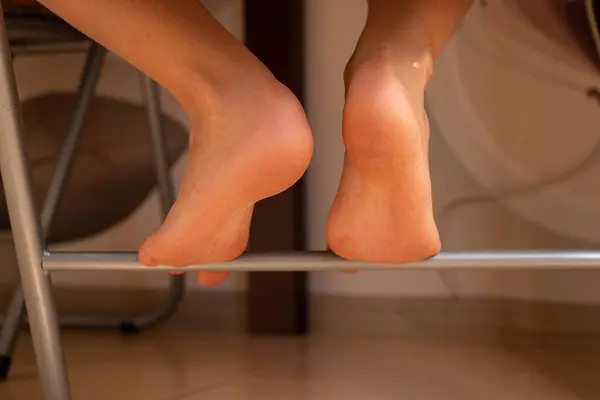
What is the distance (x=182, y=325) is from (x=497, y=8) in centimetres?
69

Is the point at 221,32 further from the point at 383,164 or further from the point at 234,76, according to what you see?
the point at 383,164

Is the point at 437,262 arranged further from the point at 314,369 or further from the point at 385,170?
the point at 314,369

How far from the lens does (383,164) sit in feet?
1.33

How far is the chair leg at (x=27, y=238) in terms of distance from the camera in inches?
18.8

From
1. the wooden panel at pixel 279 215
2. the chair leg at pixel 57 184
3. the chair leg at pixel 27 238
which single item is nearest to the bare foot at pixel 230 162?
the chair leg at pixel 27 238

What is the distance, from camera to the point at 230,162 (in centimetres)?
42

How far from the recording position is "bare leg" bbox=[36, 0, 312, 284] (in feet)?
1.36

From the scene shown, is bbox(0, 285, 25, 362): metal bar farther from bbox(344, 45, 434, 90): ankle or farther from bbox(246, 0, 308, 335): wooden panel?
bbox(344, 45, 434, 90): ankle

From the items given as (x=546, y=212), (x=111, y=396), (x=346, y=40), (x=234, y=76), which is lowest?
(x=111, y=396)

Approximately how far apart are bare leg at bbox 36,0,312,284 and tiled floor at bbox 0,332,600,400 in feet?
1.07

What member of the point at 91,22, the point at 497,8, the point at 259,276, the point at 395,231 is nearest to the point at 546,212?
the point at 497,8

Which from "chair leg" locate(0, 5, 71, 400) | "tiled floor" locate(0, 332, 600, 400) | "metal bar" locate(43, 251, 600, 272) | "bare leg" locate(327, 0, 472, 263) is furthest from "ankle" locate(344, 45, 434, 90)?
"tiled floor" locate(0, 332, 600, 400)

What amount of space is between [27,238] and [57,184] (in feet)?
1.05

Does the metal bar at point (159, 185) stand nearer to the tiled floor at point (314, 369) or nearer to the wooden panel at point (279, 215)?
the tiled floor at point (314, 369)
